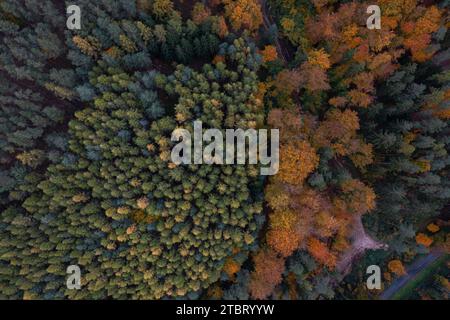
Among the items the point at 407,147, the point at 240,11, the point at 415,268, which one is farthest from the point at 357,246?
the point at 240,11

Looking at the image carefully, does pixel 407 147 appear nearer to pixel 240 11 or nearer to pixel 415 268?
pixel 415 268

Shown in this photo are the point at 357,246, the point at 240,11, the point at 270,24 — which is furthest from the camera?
the point at 270,24

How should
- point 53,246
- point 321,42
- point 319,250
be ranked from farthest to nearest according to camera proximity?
1. point 321,42
2. point 319,250
3. point 53,246

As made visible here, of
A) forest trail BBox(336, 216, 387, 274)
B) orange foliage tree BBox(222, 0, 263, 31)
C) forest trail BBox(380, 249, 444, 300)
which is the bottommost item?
forest trail BBox(380, 249, 444, 300)

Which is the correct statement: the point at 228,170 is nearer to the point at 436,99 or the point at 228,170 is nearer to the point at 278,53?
the point at 278,53

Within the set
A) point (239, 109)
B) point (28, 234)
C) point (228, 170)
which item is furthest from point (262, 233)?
point (28, 234)

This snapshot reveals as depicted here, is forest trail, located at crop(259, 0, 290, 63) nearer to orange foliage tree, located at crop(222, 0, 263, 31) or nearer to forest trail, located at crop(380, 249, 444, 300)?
orange foliage tree, located at crop(222, 0, 263, 31)

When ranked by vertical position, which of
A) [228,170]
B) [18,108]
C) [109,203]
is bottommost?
[109,203]

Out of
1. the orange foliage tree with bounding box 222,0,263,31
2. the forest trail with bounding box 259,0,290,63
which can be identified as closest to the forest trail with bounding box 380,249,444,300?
the forest trail with bounding box 259,0,290,63
